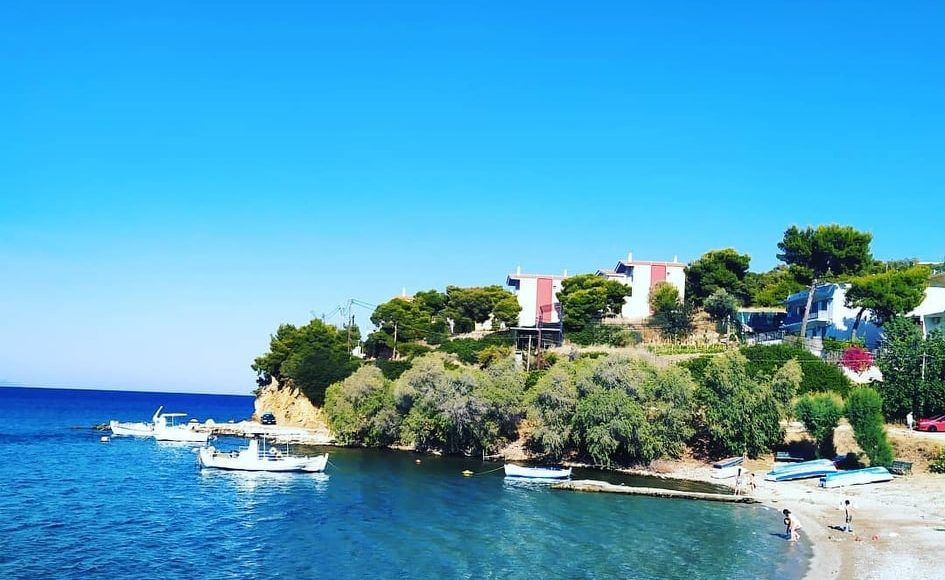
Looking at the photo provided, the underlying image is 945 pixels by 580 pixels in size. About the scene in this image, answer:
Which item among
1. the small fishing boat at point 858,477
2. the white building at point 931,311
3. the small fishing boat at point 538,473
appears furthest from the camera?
the white building at point 931,311

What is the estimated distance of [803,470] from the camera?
5253 centimetres

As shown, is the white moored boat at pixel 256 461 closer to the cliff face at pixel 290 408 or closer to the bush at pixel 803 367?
the cliff face at pixel 290 408

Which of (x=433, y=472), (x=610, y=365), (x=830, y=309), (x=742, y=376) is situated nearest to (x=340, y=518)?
(x=433, y=472)

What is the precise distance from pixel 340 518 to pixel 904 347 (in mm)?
48190

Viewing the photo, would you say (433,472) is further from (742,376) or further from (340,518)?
(742,376)

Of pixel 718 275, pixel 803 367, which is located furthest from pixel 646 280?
pixel 803 367

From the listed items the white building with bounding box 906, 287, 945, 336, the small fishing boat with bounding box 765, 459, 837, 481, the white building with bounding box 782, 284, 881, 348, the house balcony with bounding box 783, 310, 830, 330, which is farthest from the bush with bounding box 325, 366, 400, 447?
the white building with bounding box 906, 287, 945, 336

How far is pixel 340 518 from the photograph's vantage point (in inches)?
1652

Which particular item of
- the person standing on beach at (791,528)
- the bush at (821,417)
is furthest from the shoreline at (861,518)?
the bush at (821,417)

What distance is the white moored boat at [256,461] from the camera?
58.8 meters

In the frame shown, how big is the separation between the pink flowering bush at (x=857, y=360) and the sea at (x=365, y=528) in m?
25.3

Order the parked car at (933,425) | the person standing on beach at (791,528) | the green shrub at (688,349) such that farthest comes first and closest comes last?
the green shrub at (688,349), the parked car at (933,425), the person standing on beach at (791,528)

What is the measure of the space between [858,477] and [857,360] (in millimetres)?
21987

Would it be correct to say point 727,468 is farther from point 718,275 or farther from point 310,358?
point 310,358
